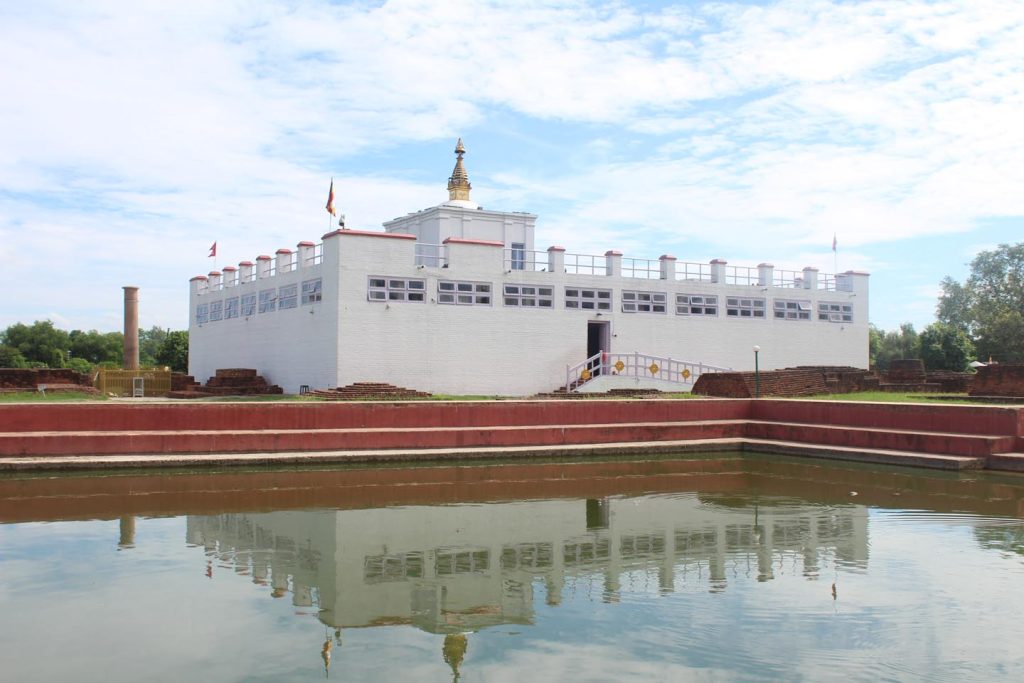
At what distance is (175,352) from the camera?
155 ft

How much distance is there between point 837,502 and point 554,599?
694 centimetres

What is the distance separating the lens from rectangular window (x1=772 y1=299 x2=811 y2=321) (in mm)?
33781

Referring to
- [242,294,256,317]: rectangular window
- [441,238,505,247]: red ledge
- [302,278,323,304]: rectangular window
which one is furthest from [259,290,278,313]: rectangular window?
[441,238,505,247]: red ledge

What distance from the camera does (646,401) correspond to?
2186cm

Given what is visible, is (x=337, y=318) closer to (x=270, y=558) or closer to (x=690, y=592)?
(x=270, y=558)

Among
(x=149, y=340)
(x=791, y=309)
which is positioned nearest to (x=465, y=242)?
(x=791, y=309)

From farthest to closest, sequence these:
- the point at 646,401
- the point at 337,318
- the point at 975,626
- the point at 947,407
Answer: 1. the point at 337,318
2. the point at 646,401
3. the point at 947,407
4. the point at 975,626

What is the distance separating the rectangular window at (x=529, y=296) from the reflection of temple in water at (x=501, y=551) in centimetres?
1517

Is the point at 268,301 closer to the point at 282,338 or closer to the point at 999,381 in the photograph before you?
the point at 282,338

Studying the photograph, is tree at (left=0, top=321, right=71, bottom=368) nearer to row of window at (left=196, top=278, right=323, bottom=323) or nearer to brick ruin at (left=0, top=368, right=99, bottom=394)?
row of window at (left=196, top=278, right=323, bottom=323)

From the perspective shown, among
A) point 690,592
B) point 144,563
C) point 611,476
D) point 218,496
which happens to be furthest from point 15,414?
point 690,592

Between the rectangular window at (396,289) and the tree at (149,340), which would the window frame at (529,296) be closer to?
the rectangular window at (396,289)

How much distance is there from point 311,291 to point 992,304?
48.7 m

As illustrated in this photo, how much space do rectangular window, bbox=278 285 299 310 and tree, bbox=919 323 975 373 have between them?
3132cm
